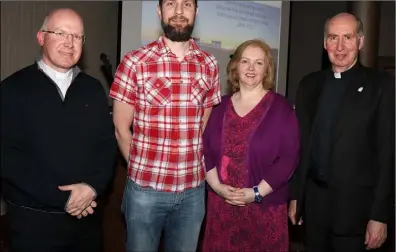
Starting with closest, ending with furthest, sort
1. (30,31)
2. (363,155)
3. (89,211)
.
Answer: (89,211), (363,155), (30,31)

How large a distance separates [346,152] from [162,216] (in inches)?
36.4

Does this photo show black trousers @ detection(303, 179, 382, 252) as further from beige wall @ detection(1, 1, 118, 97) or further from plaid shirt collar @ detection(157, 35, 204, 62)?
beige wall @ detection(1, 1, 118, 97)

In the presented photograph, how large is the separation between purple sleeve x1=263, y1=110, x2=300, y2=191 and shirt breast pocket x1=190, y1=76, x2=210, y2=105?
16.6 inches

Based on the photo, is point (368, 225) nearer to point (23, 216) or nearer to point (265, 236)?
point (265, 236)

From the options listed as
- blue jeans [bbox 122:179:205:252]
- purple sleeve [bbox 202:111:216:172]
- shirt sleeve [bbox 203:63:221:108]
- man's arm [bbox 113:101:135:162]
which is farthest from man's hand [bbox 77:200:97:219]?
shirt sleeve [bbox 203:63:221:108]

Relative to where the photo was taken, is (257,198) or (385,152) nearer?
(385,152)

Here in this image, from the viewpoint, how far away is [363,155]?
2.00 m

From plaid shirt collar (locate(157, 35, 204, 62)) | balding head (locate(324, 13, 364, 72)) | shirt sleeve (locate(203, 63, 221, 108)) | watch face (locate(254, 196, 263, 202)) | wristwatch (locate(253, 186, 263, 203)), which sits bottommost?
watch face (locate(254, 196, 263, 202))

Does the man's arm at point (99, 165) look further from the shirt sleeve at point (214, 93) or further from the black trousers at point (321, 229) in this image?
the black trousers at point (321, 229)

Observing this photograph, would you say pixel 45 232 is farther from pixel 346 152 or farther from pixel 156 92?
pixel 346 152

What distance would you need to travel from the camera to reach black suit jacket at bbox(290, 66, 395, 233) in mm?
1968

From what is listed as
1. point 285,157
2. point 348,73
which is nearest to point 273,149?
point 285,157

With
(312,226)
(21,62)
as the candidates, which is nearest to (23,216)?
(312,226)

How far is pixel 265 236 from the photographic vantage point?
2127 millimetres
